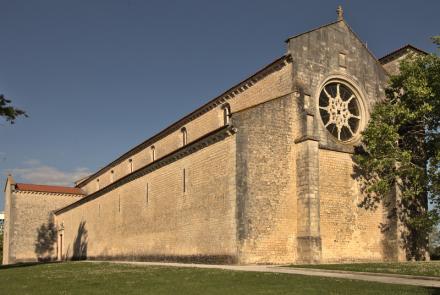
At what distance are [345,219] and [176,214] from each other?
992 centimetres

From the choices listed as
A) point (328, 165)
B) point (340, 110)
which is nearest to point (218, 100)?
point (340, 110)

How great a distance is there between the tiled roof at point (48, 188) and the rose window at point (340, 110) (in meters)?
40.5

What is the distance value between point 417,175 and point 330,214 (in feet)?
17.2

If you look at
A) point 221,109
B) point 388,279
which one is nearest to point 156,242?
point 221,109

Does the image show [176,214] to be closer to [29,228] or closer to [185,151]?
[185,151]

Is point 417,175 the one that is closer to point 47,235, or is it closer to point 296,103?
point 296,103

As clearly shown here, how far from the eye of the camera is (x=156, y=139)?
139 feet

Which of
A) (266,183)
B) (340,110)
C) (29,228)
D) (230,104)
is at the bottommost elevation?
(29,228)

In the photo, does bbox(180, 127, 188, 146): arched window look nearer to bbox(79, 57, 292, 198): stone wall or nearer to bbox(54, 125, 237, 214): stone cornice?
bbox(79, 57, 292, 198): stone wall

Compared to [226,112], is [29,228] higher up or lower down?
lower down

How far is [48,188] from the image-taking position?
59312 mm

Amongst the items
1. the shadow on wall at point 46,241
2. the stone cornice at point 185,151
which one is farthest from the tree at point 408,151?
the shadow on wall at point 46,241

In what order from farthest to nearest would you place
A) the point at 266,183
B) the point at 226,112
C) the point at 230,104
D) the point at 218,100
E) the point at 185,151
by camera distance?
the point at 218,100
the point at 226,112
the point at 230,104
the point at 185,151
the point at 266,183

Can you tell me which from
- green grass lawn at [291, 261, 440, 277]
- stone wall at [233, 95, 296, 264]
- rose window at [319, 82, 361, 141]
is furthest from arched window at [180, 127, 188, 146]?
green grass lawn at [291, 261, 440, 277]
